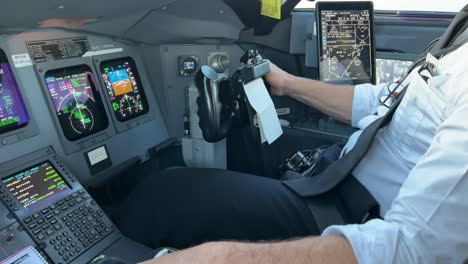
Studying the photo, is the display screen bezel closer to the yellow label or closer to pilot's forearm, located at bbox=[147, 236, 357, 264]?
pilot's forearm, located at bbox=[147, 236, 357, 264]

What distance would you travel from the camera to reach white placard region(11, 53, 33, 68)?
4.38 feet

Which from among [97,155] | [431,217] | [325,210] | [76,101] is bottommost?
[325,210]

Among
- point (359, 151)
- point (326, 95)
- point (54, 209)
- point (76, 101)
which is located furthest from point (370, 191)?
point (76, 101)

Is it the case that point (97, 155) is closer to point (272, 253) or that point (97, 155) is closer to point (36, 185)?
point (36, 185)

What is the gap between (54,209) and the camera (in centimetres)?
125

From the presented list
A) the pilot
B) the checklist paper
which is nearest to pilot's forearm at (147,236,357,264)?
the pilot

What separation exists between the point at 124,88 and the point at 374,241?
4.25ft

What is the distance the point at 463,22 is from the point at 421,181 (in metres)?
0.62

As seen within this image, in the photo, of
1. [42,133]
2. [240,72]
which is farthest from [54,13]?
[240,72]

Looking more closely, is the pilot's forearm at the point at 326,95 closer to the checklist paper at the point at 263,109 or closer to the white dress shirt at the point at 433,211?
the checklist paper at the point at 263,109

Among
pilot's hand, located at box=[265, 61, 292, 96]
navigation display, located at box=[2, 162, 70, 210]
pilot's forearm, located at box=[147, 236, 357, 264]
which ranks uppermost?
pilot's hand, located at box=[265, 61, 292, 96]

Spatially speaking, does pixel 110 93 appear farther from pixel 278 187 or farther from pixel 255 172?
pixel 278 187

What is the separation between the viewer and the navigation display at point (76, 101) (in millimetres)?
1456

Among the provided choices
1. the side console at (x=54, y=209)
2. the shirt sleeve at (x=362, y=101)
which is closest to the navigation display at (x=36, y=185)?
the side console at (x=54, y=209)
